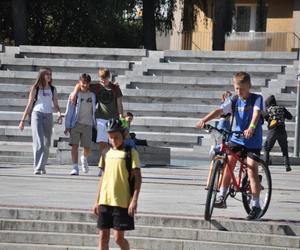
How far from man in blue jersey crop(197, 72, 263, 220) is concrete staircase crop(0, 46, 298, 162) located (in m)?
11.6

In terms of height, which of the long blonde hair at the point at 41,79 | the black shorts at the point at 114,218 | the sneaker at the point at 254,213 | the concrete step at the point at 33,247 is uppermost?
the long blonde hair at the point at 41,79

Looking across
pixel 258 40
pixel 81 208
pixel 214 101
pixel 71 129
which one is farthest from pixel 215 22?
pixel 81 208

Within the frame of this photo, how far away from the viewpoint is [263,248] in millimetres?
10914

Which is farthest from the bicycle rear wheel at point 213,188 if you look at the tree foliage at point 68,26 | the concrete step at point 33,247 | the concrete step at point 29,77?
the tree foliage at point 68,26

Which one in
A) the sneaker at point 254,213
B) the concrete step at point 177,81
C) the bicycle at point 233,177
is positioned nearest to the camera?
the bicycle at point 233,177

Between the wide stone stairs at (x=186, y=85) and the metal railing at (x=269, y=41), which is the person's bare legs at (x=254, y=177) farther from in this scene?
the metal railing at (x=269, y=41)

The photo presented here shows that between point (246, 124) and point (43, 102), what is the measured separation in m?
6.00

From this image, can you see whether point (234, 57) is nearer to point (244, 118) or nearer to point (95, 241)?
point (244, 118)

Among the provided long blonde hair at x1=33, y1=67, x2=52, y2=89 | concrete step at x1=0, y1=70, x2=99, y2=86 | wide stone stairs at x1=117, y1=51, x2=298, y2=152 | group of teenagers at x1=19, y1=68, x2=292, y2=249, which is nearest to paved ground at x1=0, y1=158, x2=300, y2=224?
group of teenagers at x1=19, y1=68, x2=292, y2=249

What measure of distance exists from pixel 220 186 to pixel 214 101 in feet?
48.9

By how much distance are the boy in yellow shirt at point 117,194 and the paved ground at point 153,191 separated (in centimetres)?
234

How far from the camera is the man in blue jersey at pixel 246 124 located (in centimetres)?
1162

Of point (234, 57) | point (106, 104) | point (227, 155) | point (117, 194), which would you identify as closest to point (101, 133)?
point (106, 104)

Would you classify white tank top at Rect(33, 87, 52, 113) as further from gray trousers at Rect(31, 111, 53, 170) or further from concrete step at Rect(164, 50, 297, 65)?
concrete step at Rect(164, 50, 297, 65)
